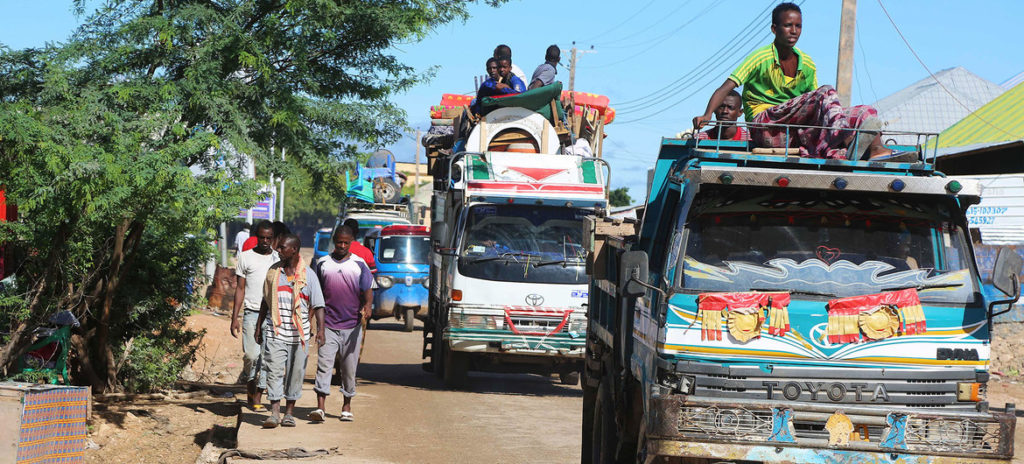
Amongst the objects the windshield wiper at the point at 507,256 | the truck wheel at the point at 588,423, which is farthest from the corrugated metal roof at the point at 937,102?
the truck wheel at the point at 588,423

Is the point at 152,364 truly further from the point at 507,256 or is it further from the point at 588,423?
the point at 588,423

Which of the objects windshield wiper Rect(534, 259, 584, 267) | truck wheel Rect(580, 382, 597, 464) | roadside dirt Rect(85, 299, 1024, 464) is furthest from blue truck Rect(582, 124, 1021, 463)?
windshield wiper Rect(534, 259, 584, 267)

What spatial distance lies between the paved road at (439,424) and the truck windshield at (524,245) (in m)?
1.52

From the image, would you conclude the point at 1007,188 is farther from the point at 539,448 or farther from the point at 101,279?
the point at 101,279

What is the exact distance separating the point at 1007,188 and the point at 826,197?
45.7 feet

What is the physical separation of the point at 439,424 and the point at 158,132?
3.92 meters

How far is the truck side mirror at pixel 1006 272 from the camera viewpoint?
6.33 m

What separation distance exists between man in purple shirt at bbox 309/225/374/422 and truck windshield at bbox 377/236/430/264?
486 inches

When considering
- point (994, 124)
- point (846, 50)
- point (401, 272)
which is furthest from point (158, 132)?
point (994, 124)

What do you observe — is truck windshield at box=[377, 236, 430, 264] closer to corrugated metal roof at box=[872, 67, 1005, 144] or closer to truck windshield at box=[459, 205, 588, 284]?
truck windshield at box=[459, 205, 588, 284]

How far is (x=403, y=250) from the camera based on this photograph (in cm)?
2352

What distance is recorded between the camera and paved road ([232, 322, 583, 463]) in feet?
31.2

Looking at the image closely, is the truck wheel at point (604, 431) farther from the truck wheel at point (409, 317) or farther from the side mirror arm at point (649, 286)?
the truck wheel at point (409, 317)

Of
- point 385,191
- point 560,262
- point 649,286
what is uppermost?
point 385,191
